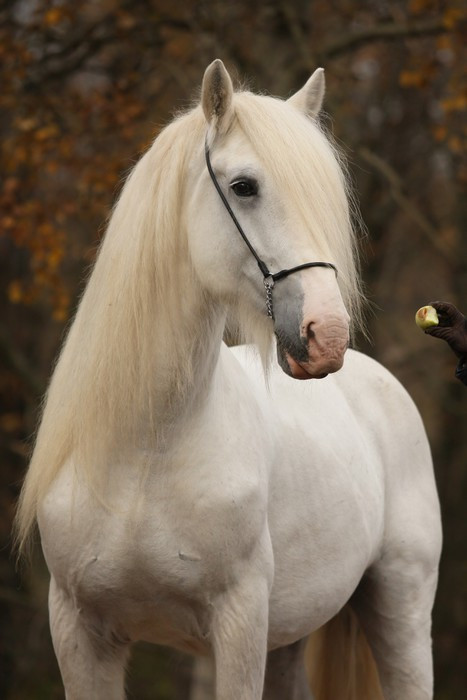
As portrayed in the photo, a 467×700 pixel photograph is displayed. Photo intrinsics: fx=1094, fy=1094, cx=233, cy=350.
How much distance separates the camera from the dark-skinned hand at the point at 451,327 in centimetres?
350

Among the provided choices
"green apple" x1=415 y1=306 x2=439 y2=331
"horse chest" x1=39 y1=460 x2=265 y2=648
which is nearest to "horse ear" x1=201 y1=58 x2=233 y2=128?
"green apple" x1=415 y1=306 x2=439 y2=331

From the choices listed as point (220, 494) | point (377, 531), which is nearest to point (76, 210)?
point (377, 531)

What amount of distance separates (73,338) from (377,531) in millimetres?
1486

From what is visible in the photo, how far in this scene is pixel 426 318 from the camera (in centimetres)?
339

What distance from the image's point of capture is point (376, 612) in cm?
437

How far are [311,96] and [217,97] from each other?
47cm

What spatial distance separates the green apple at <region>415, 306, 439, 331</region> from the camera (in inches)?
134

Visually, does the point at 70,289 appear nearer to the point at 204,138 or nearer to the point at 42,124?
the point at 42,124

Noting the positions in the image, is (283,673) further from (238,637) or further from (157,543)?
(157,543)

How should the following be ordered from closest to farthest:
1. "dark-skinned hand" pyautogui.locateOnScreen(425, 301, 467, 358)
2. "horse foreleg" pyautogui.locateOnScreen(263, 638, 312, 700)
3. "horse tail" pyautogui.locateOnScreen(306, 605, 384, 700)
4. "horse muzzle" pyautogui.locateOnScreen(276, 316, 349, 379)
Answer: "horse muzzle" pyautogui.locateOnScreen(276, 316, 349, 379) → "dark-skinned hand" pyautogui.locateOnScreen(425, 301, 467, 358) → "horse foreleg" pyautogui.locateOnScreen(263, 638, 312, 700) → "horse tail" pyautogui.locateOnScreen(306, 605, 384, 700)

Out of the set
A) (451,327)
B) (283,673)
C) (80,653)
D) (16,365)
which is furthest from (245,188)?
(16,365)

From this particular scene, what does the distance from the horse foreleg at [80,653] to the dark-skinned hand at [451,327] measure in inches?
56.1

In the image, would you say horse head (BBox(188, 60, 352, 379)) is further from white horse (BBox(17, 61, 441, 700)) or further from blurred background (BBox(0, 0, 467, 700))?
blurred background (BBox(0, 0, 467, 700))

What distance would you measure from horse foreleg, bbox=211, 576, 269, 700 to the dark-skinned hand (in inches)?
38.8
